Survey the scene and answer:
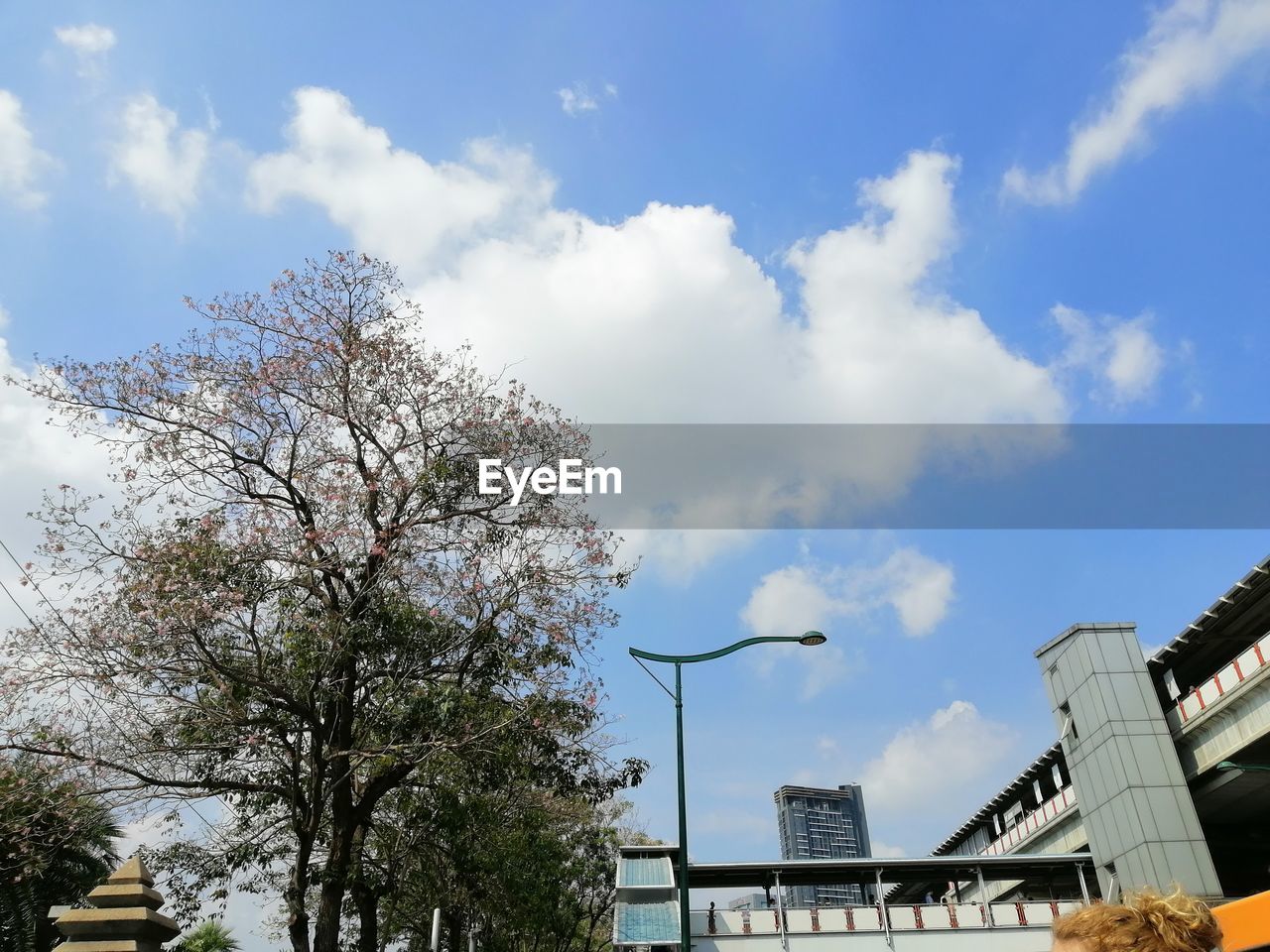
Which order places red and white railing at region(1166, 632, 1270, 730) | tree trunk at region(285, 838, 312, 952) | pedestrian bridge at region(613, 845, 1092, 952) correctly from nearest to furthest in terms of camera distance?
1. tree trunk at region(285, 838, 312, 952)
2. red and white railing at region(1166, 632, 1270, 730)
3. pedestrian bridge at region(613, 845, 1092, 952)

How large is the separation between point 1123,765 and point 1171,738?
189 centimetres

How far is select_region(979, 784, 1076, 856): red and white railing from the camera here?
35987 millimetres

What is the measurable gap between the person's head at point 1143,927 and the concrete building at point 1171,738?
26.3 m

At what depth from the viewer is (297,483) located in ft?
50.2

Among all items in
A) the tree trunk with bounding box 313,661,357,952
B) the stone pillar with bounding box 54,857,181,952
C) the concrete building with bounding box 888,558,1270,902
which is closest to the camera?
the stone pillar with bounding box 54,857,181,952

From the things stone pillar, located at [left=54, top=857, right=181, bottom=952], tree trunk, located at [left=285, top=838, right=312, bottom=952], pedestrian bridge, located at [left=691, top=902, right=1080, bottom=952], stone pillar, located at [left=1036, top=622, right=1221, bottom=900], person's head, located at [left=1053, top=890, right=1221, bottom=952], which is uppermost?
stone pillar, located at [left=1036, top=622, right=1221, bottom=900]

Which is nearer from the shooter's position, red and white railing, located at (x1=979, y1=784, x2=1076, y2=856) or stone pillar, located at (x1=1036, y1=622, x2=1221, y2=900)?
stone pillar, located at (x1=1036, y1=622, x2=1221, y2=900)

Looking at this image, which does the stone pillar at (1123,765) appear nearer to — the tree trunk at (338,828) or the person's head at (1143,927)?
the tree trunk at (338,828)

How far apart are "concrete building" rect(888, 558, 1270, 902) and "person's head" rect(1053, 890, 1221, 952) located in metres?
26.3

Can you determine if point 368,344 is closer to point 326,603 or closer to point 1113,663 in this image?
point 326,603

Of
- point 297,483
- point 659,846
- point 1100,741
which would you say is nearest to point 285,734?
point 297,483

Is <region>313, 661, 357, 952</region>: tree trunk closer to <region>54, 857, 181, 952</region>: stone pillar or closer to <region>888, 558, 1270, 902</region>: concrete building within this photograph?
<region>54, 857, 181, 952</region>: stone pillar

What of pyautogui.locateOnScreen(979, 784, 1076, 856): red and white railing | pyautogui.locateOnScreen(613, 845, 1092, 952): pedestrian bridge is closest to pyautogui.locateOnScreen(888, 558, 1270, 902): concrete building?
pyautogui.locateOnScreen(979, 784, 1076, 856): red and white railing

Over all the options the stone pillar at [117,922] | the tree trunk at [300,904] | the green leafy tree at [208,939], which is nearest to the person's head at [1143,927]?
the stone pillar at [117,922]
